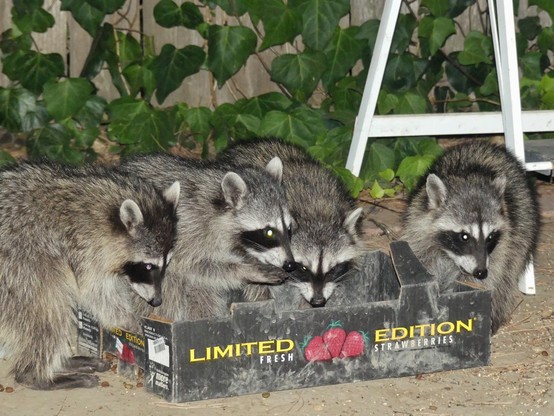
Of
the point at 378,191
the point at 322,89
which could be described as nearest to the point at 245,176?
the point at 378,191

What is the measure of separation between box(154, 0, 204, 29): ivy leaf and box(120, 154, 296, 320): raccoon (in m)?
2.47

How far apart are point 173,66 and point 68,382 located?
3.45 meters

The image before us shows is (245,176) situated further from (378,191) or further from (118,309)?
(378,191)

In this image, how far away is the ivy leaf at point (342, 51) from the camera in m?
7.83

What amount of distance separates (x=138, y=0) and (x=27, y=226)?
3674 mm

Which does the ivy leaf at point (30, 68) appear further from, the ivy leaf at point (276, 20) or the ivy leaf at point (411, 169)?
the ivy leaf at point (411, 169)

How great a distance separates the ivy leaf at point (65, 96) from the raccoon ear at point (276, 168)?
2.52 meters

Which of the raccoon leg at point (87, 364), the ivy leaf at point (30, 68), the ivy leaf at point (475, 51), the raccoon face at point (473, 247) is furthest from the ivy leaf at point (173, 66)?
the raccoon leg at point (87, 364)

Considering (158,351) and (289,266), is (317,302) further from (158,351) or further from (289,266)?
(158,351)

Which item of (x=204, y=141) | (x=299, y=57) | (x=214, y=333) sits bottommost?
(x=214, y=333)

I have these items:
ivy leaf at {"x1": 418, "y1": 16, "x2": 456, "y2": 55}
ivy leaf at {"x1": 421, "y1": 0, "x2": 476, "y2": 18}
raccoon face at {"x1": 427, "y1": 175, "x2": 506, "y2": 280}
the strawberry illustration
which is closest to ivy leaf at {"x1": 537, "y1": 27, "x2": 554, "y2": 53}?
ivy leaf at {"x1": 421, "y1": 0, "x2": 476, "y2": 18}

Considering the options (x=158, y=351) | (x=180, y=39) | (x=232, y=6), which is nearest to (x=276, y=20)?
(x=232, y=6)

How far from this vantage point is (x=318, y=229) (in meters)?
5.39

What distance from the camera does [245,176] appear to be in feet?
18.1
